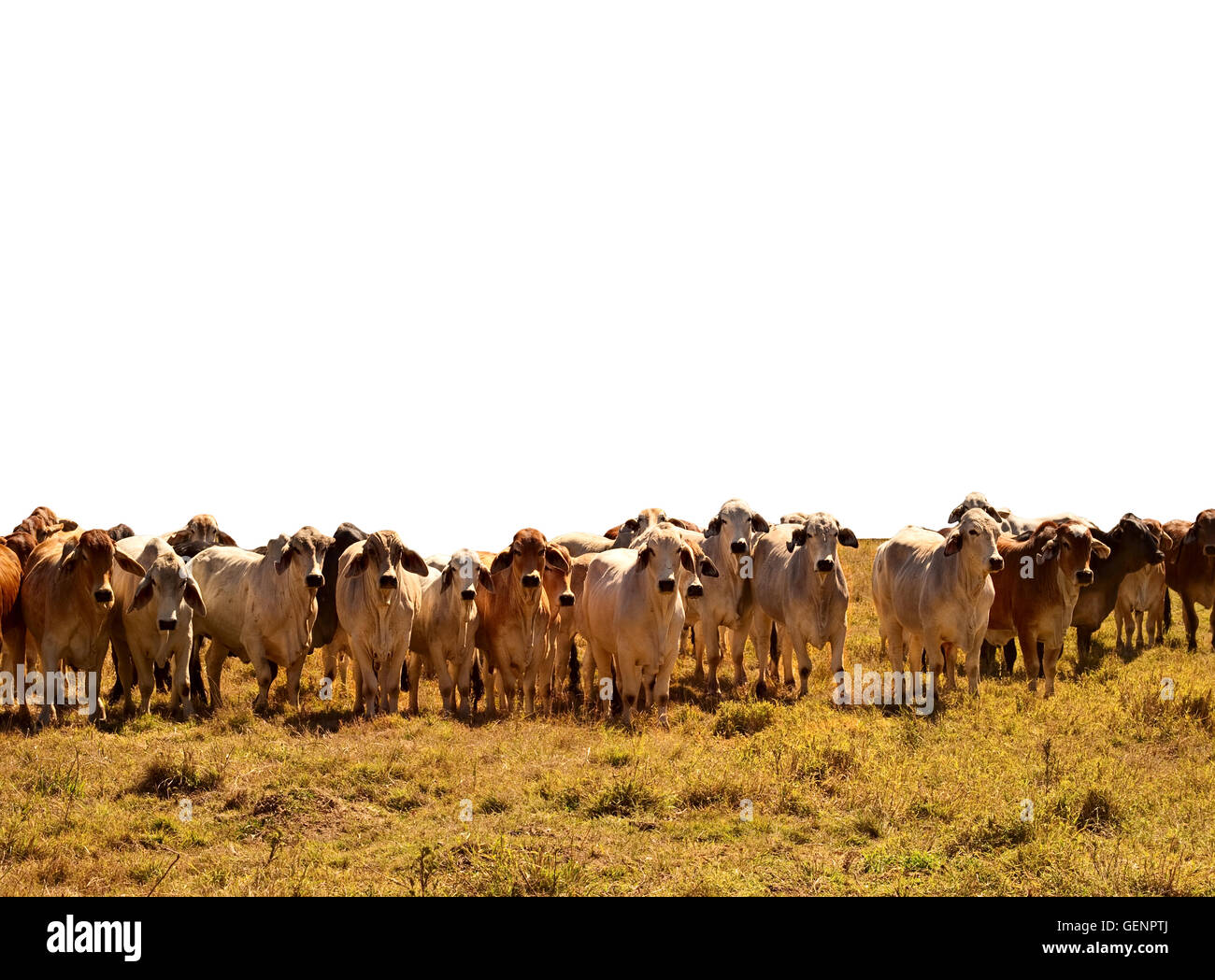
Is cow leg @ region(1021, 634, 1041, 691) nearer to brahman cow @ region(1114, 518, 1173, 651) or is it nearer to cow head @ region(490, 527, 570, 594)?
brahman cow @ region(1114, 518, 1173, 651)

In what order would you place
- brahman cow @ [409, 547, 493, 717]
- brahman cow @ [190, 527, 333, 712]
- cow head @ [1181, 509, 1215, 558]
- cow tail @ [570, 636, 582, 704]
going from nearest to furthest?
brahman cow @ [190, 527, 333, 712] → brahman cow @ [409, 547, 493, 717] → cow tail @ [570, 636, 582, 704] → cow head @ [1181, 509, 1215, 558]

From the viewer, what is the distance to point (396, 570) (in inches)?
600

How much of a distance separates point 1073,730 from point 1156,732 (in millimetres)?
895

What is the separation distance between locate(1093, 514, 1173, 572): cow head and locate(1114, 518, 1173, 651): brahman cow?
3.13 feet

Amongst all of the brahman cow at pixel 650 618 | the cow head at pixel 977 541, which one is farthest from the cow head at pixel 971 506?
the brahman cow at pixel 650 618

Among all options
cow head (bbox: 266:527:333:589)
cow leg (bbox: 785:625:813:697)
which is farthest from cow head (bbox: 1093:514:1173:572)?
cow head (bbox: 266:527:333:589)

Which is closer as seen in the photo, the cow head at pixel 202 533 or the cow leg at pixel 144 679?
the cow leg at pixel 144 679

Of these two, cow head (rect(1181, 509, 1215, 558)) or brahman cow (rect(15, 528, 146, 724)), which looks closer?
brahman cow (rect(15, 528, 146, 724))

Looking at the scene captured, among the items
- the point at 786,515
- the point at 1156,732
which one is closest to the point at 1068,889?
the point at 1156,732

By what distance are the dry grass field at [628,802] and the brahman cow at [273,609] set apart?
826 millimetres

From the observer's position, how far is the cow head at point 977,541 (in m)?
15.8

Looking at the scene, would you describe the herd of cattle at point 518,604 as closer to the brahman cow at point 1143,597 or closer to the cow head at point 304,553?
the cow head at point 304,553

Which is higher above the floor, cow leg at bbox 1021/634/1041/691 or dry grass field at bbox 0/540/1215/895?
cow leg at bbox 1021/634/1041/691

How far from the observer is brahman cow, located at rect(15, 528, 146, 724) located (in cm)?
1473
